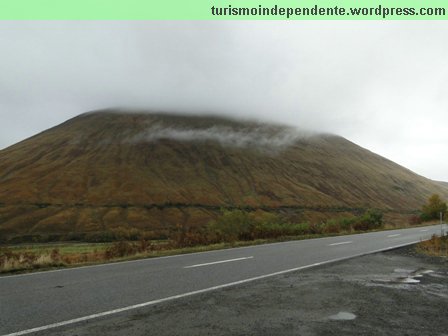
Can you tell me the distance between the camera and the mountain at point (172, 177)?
109 metres

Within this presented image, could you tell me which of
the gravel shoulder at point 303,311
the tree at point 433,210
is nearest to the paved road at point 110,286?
the gravel shoulder at point 303,311

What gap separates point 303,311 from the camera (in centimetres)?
598

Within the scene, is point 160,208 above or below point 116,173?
below

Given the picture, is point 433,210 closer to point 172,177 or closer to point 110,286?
point 110,286

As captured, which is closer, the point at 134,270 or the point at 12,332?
the point at 12,332

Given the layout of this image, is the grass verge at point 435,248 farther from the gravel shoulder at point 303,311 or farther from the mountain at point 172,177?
the mountain at point 172,177

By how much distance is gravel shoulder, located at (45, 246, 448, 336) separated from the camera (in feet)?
16.6

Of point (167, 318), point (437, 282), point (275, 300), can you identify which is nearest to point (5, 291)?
point (167, 318)

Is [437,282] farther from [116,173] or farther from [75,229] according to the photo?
[116,173]

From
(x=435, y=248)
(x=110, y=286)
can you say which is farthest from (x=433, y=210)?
(x=110, y=286)

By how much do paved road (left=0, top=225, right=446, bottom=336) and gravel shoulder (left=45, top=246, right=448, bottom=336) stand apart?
0.45 meters

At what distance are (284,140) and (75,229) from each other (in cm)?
11853

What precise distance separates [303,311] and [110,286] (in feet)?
13.5

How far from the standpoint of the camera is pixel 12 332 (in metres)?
4.98
